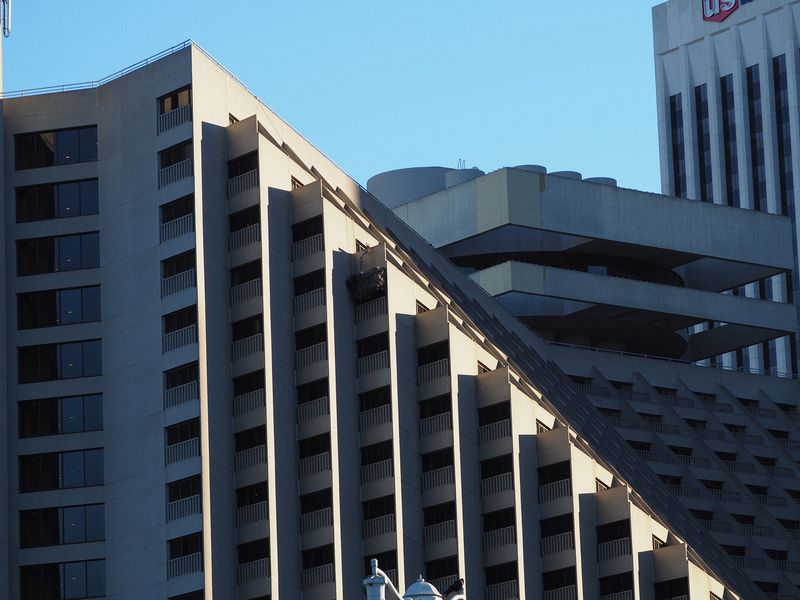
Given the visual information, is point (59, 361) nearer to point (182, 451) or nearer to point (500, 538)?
point (182, 451)

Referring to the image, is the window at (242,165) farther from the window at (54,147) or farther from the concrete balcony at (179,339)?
the concrete balcony at (179,339)

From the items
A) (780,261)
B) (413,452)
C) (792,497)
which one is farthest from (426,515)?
(780,261)

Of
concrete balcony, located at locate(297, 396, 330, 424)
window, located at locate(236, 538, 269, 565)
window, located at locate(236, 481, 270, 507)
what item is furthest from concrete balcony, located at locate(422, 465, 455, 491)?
window, located at locate(236, 538, 269, 565)

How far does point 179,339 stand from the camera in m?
102

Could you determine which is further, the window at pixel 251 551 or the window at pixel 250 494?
the window at pixel 250 494

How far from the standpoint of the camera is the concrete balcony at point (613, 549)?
111688 millimetres

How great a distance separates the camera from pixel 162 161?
106 meters

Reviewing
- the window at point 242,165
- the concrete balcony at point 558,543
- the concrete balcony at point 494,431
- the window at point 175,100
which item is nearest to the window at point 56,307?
the window at point 242,165

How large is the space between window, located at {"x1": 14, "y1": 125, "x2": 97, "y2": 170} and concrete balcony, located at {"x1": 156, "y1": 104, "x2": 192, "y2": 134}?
4779mm

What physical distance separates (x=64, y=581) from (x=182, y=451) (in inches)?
355

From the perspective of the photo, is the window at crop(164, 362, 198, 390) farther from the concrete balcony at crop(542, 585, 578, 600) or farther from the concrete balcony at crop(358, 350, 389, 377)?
the concrete balcony at crop(542, 585, 578, 600)

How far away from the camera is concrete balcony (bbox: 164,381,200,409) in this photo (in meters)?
100

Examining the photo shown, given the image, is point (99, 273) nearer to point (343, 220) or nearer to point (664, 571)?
point (343, 220)

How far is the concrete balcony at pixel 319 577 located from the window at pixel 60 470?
11271 millimetres
